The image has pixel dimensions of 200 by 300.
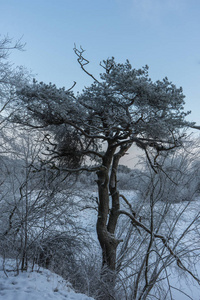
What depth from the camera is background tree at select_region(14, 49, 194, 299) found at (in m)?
6.55

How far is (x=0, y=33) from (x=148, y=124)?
6.70 m

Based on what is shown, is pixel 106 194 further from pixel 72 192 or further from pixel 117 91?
pixel 117 91

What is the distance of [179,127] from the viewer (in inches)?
289

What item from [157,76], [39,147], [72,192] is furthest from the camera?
[72,192]

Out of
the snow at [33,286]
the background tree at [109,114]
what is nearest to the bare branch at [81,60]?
the background tree at [109,114]

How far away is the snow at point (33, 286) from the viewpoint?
3.99 m

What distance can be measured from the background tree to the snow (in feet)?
5.03

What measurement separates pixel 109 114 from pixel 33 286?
4.35 m

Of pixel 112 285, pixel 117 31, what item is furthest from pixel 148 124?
pixel 117 31

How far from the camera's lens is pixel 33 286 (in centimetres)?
438

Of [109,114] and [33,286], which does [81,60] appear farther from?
[33,286]

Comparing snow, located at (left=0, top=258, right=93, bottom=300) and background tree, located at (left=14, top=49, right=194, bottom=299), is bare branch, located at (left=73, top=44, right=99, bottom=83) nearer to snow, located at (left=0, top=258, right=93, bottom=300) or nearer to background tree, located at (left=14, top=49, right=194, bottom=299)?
background tree, located at (left=14, top=49, right=194, bottom=299)

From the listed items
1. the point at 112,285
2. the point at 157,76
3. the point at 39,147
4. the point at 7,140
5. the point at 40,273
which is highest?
the point at 157,76

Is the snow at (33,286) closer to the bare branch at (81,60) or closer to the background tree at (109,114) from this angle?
the background tree at (109,114)
